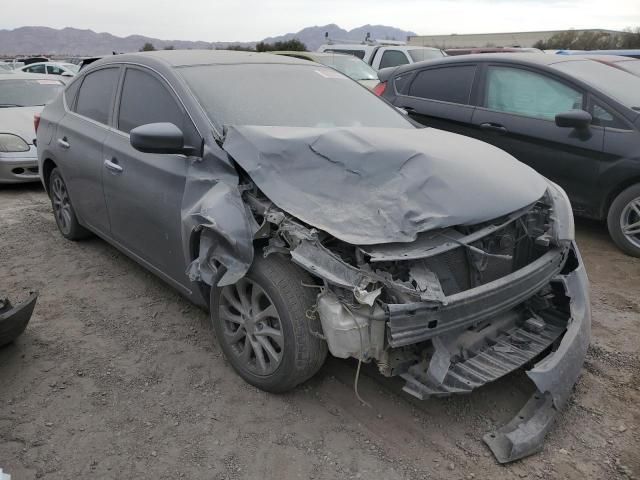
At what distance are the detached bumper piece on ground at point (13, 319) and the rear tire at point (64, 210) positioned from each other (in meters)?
1.62

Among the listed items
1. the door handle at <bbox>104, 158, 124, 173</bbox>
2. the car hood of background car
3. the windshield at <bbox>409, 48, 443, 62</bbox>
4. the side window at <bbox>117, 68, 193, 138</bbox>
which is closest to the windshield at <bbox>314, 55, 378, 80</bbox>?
the windshield at <bbox>409, 48, 443, 62</bbox>

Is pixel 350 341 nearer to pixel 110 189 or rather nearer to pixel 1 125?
pixel 110 189

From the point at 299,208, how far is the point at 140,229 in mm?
1438

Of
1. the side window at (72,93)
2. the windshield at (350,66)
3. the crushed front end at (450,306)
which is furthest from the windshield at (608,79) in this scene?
the windshield at (350,66)

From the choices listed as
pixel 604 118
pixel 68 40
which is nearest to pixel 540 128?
pixel 604 118

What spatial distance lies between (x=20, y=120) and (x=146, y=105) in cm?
498

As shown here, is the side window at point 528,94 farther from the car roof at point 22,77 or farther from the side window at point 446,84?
the car roof at point 22,77

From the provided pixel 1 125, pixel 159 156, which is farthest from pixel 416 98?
pixel 1 125

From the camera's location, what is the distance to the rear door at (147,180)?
317 centimetres

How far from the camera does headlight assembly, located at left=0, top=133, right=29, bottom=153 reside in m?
6.95

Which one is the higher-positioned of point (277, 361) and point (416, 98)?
point (416, 98)

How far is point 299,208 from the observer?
2.61 meters

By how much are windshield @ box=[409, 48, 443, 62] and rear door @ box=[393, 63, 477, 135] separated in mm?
6572

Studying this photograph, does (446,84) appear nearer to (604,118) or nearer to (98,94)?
(604,118)
